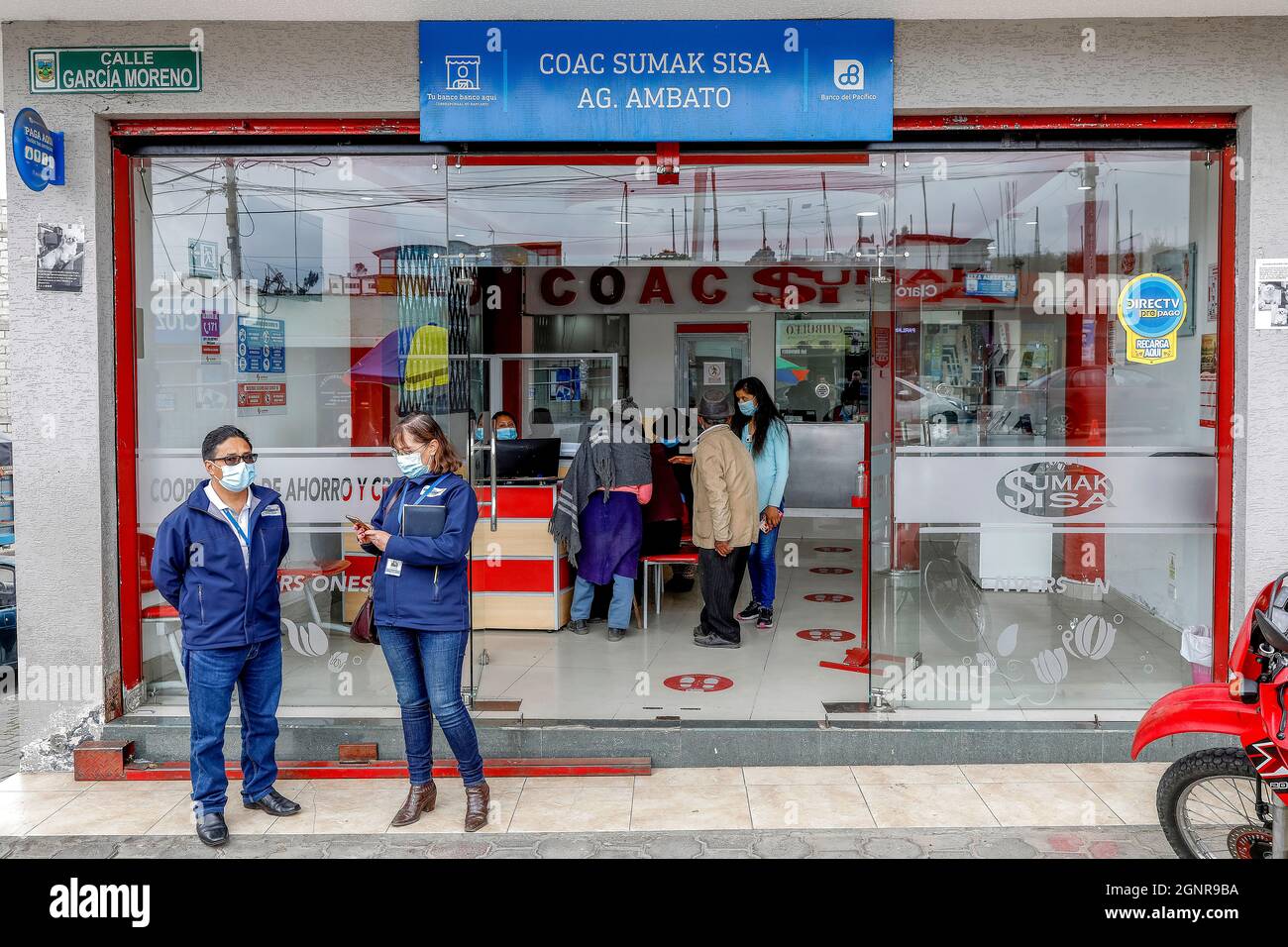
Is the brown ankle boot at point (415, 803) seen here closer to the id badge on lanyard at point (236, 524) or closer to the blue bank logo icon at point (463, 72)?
the id badge on lanyard at point (236, 524)

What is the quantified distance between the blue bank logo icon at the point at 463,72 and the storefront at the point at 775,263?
15mm

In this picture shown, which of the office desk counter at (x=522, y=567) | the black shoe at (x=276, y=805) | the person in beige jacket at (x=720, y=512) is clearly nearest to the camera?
the black shoe at (x=276, y=805)

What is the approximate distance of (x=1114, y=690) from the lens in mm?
4918

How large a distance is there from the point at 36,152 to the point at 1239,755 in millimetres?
4807

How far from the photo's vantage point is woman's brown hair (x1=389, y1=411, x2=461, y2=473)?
3.91 metres

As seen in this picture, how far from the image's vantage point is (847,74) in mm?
4559

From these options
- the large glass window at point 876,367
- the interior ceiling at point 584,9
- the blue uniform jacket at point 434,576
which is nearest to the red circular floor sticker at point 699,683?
the large glass window at point 876,367

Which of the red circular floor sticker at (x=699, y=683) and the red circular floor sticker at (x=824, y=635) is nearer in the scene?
the red circular floor sticker at (x=699, y=683)

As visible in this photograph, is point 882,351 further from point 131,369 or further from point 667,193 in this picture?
point 131,369

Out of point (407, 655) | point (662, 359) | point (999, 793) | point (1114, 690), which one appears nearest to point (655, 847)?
point (407, 655)

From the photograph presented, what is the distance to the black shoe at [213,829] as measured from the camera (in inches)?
152

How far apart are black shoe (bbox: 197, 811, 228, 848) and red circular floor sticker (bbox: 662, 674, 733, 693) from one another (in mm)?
2229

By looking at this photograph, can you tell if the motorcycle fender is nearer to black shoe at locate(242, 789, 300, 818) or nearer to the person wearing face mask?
black shoe at locate(242, 789, 300, 818)
